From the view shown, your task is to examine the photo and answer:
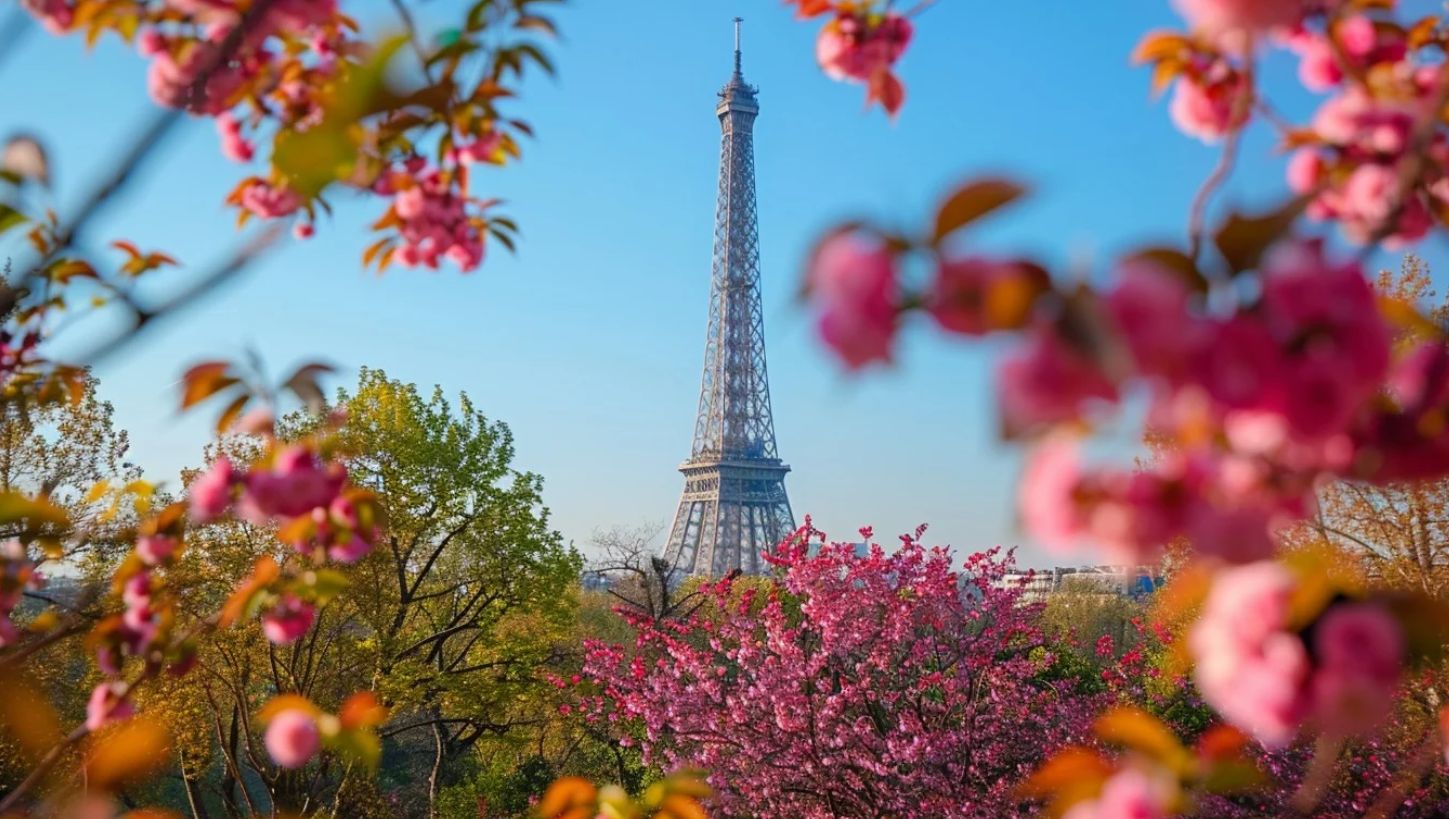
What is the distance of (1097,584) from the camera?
4838 centimetres

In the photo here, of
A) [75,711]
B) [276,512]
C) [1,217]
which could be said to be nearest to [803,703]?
[276,512]

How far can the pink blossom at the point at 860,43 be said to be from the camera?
6.56 feet

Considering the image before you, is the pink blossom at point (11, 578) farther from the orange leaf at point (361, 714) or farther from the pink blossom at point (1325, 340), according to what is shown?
the pink blossom at point (1325, 340)

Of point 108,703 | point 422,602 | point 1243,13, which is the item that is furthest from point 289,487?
point 422,602

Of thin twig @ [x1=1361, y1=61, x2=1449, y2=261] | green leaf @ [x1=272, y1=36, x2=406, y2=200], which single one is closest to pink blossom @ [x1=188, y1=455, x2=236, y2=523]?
green leaf @ [x1=272, y1=36, x2=406, y2=200]

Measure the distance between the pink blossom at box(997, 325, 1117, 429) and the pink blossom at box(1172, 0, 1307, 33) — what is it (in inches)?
21.9

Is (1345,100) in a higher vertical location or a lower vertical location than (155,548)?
higher

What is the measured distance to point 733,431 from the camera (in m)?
40.1

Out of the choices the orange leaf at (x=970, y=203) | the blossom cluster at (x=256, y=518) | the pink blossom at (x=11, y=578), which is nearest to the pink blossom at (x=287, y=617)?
the blossom cluster at (x=256, y=518)

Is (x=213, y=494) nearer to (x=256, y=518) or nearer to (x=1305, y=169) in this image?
(x=256, y=518)

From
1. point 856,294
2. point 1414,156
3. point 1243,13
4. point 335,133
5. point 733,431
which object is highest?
point 733,431

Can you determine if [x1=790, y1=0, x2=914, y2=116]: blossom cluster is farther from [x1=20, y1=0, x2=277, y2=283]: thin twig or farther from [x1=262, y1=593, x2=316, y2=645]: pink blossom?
[x1=262, y1=593, x2=316, y2=645]: pink blossom

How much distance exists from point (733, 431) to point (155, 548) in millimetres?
37810

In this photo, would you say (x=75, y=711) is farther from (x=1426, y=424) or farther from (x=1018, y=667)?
(x=1426, y=424)
